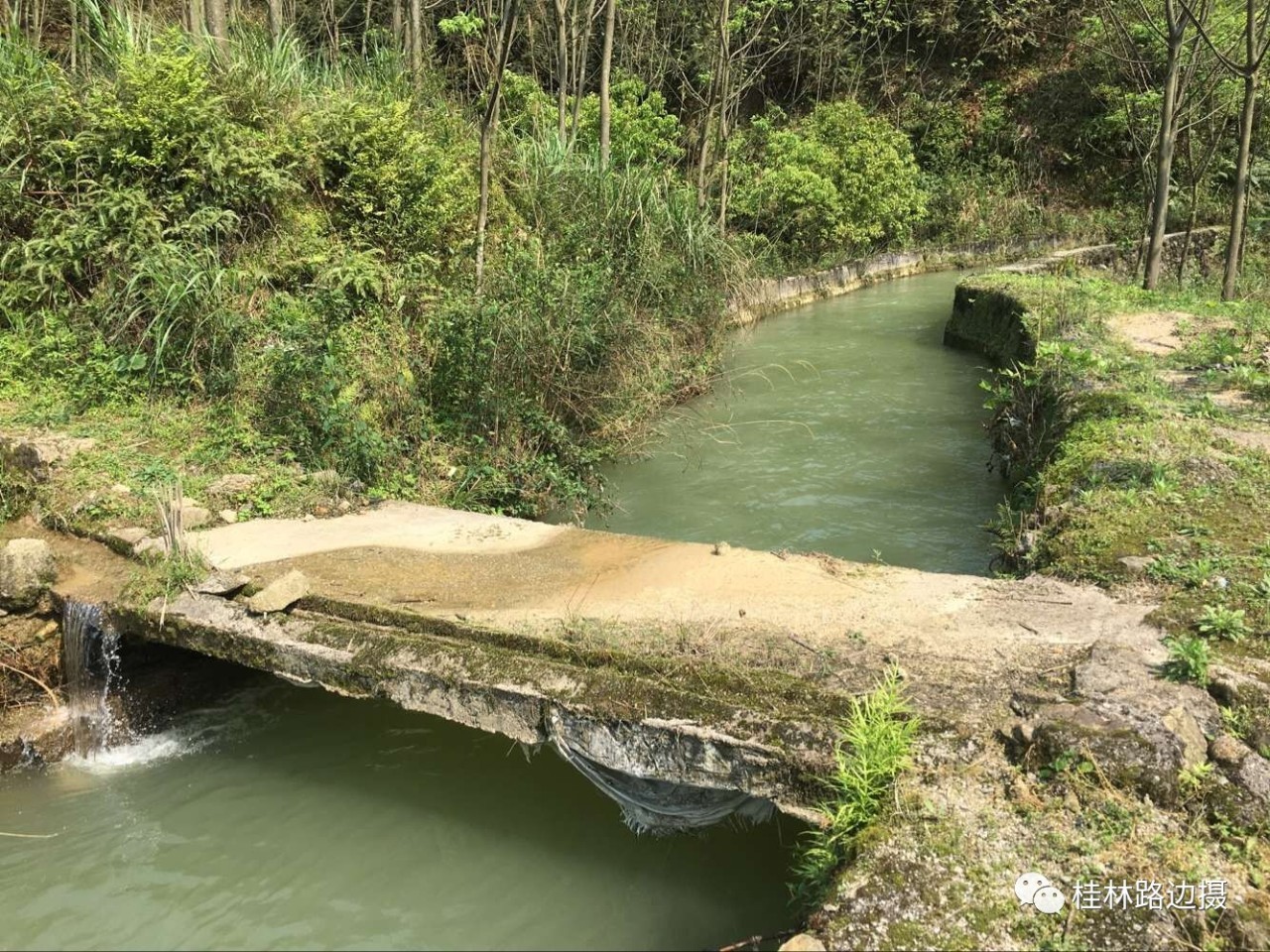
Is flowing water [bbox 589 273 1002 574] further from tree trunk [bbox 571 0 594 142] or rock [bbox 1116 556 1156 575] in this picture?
tree trunk [bbox 571 0 594 142]

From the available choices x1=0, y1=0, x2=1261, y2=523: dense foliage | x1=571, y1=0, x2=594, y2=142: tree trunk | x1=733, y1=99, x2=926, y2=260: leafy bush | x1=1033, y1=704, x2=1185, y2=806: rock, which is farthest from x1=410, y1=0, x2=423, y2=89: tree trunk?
x1=1033, y1=704, x2=1185, y2=806: rock

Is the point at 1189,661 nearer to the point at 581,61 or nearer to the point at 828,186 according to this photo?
the point at 581,61

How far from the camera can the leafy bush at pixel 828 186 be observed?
1583cm

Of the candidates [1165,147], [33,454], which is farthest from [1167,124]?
[33,454]

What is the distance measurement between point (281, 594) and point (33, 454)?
2.37 m

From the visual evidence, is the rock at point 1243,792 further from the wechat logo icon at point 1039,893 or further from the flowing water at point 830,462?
the flowing water at point 830,462

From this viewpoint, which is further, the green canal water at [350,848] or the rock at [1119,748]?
the green canal water at [350,848]

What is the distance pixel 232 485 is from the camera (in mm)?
5691

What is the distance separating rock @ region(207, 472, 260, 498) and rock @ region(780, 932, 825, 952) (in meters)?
4.20

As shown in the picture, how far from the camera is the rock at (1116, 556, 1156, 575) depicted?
→ 416 cm

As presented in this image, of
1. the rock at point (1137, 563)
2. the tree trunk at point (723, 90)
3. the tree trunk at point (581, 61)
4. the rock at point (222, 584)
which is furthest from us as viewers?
the tree trunk at point (723, 90)

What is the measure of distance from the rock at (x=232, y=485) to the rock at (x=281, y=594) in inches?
52.2

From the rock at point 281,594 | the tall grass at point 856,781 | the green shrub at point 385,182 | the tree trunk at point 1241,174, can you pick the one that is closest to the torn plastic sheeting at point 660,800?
the tall grass at point 856,781

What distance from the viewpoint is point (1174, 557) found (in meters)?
4.20
